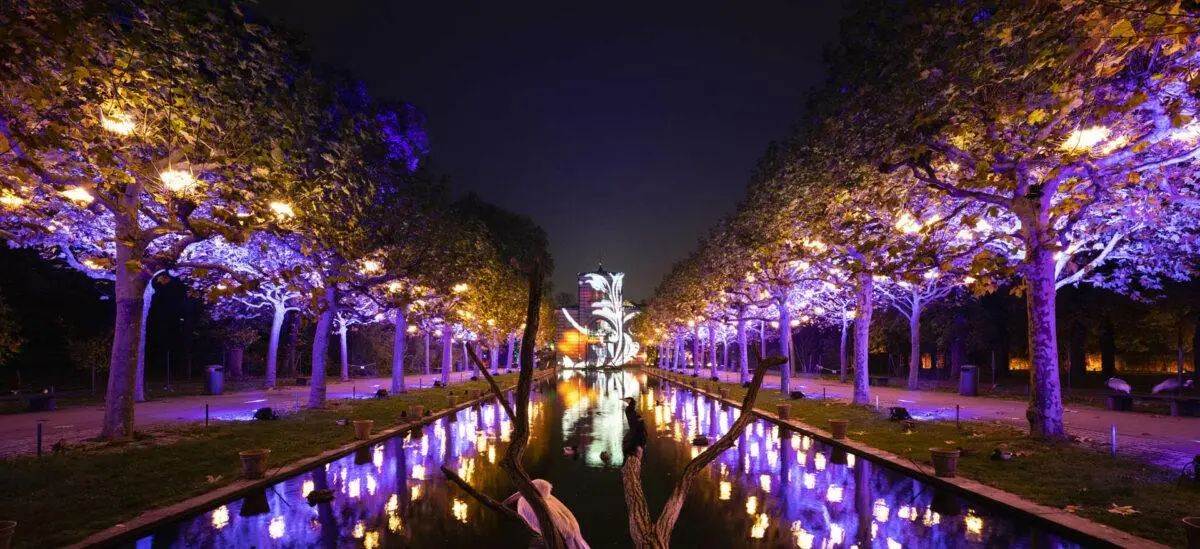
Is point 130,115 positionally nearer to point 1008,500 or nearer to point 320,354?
point 1008,500

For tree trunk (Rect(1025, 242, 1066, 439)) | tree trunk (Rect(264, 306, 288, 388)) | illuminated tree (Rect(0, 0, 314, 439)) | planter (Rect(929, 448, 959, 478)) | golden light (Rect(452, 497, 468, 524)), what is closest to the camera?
illuminated tree (Rect(0, 0, 314, 439))

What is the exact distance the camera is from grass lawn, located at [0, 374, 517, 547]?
9297mm

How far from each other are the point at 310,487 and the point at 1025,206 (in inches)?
644

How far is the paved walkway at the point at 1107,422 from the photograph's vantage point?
1439cm

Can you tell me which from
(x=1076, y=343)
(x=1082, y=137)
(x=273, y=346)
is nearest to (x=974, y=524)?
(x=1082, y=137)

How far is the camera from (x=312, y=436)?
17938 mm

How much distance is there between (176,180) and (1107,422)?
83.4ft

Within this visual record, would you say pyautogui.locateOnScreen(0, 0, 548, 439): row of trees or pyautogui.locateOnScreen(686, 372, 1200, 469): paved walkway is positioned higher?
pyautogui.locateOnScreen(0, 0, 548, 439): row of trees

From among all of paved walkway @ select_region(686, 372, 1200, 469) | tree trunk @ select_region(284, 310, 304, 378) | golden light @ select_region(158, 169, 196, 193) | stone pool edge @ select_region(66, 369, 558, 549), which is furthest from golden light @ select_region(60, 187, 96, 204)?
tree trunk @ select_region(284, 310, 304, 378)

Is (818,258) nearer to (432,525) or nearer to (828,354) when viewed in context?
(432,525)

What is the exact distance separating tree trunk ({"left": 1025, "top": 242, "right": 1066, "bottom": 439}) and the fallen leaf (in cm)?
638

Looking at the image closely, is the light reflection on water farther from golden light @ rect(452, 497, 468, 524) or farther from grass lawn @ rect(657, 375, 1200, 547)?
grass lawn @ rect(657, 375, 1200, 547)

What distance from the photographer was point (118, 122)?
36.1 ft

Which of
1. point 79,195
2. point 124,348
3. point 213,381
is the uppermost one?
point 79,195
